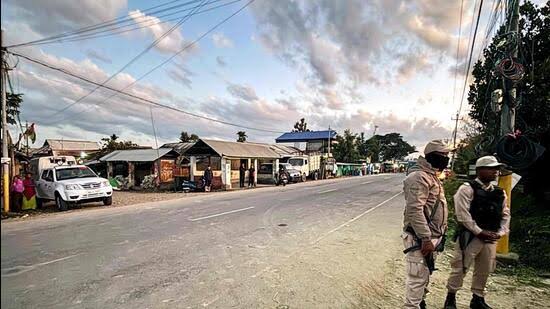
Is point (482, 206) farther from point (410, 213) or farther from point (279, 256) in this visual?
point (279, 256)

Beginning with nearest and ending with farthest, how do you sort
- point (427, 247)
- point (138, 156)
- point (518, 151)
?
point (427, 247), point (518, 151), point (138, 156)

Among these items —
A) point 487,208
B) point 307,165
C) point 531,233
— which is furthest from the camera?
point 307,165

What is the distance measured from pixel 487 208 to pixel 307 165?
34471 mm

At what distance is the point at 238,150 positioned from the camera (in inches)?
1139

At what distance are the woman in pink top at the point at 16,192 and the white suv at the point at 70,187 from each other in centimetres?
113

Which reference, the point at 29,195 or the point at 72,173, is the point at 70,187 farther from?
the point at 29,195

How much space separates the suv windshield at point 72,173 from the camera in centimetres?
1592

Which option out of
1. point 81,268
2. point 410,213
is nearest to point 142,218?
point 81,268

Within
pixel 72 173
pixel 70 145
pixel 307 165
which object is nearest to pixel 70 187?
pixel 72 173

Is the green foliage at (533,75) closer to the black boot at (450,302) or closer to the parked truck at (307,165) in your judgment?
the black boot at (450,302)

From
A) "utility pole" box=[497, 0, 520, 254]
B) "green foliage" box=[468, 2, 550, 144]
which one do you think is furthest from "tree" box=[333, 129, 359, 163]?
"utility pole" box=[497, 0, 520, 254]

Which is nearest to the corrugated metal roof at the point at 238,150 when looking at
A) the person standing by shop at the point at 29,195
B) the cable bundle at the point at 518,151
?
the person standing by shop at the point at 29,195

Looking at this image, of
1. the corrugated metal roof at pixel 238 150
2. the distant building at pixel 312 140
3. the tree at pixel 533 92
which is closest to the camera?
the tree at pixel 533 92

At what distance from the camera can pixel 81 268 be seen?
5.82 m
